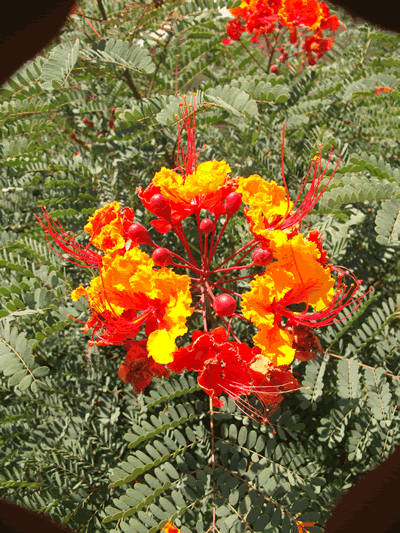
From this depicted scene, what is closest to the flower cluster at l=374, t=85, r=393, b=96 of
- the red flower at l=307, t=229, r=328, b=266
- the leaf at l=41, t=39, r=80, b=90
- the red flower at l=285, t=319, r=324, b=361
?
the red flower at l=307, t=229, r=328, b=266

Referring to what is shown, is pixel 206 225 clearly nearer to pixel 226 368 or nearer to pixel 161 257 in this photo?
pixel 161 257

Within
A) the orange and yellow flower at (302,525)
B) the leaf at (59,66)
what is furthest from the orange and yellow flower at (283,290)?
the leaf at (59,66)

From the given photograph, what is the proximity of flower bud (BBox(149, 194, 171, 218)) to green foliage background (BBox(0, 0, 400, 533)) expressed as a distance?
44 centimetres

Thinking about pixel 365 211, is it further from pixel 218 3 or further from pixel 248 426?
pixel 218 3

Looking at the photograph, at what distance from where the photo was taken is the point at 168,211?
1.22 m

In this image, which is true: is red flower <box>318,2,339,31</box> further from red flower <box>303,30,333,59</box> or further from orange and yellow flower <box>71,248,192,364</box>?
orange and yellow flower <box>71,248,192,364</box>

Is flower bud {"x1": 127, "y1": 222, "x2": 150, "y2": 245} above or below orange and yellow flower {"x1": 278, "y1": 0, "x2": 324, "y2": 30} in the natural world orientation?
below

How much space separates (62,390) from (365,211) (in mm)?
1684

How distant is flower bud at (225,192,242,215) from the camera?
4.05ft

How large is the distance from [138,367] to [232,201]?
653 millimetres

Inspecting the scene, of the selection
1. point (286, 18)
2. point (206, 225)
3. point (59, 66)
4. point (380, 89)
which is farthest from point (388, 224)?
point (286, 18)

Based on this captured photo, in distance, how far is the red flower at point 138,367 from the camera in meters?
1.17

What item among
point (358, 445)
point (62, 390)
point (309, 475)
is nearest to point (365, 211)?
point (358, 445)

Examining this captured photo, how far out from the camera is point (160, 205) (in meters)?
1.18
